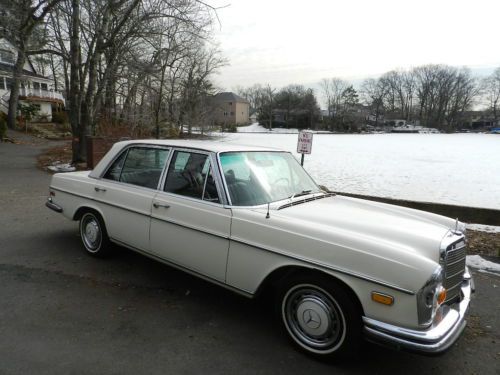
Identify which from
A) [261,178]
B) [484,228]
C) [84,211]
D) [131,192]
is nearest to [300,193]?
[261,178]

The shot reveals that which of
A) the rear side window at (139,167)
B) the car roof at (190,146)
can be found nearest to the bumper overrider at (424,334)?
the car roof at (190,146)

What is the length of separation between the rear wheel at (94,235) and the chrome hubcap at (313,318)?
271 cm

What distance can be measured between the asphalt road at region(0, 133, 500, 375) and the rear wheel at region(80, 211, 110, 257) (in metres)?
0.14

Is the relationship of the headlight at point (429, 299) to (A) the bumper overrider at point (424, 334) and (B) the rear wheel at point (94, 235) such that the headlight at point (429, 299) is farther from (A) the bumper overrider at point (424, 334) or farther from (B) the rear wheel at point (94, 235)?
(B) the rear wheel at point (94, 235)

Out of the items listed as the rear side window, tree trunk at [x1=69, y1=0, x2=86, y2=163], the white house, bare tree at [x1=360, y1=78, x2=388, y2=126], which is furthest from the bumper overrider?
bare tree at [x1=360, y1=78, x2=388, y2=126]

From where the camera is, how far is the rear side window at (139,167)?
4.00 meters

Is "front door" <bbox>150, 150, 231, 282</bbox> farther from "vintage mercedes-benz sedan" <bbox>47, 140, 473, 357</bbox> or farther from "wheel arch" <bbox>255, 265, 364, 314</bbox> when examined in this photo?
"wheel arch" <bbox>255, 265, 364, 314</bbox>

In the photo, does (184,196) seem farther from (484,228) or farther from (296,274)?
(484,228)

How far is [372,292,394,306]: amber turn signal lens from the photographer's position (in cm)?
239

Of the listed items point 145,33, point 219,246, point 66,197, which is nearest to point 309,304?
point 219,246

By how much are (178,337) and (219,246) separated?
Answer: 2.81 feet

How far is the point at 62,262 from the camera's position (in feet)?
15.0

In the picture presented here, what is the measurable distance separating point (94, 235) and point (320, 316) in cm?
328

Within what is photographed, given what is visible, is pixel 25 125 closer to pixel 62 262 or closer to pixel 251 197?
pixel 62 262
